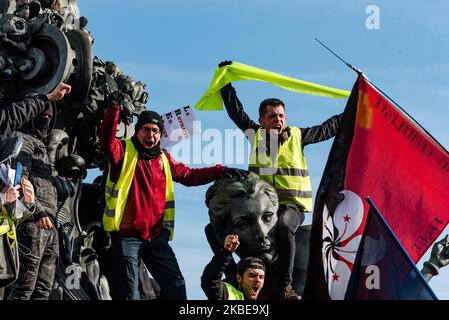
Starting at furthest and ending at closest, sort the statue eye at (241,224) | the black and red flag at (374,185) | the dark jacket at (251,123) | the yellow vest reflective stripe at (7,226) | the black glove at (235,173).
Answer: the dark jacket at (251,123)
the statue eye at (241,224)
the black glove at (235,173)
the black and red flag at (374,185)
the yellow vest reflective stripe at (7,226)

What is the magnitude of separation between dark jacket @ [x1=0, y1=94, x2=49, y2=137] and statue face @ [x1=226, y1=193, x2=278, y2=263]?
105 inches

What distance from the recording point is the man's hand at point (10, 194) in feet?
36.0

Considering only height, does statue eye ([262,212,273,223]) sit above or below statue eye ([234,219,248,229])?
above

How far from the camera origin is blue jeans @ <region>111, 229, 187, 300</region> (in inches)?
479

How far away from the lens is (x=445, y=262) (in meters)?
14.6

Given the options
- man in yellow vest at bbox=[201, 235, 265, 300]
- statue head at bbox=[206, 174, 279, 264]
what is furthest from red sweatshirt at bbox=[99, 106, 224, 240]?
statue head at bbox=[206, 174, 279, 264]

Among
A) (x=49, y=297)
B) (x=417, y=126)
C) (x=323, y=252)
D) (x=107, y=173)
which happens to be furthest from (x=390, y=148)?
(x=49, y=297)

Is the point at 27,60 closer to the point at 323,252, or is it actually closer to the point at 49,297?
the point at 49,297

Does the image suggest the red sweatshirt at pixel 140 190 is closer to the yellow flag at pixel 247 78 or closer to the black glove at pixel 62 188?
the black glove at pixel 62 188

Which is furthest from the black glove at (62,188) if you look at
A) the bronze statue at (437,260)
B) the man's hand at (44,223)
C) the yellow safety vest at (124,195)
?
the bronze statue at (437,260)

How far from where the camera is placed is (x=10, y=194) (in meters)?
A: 11.0

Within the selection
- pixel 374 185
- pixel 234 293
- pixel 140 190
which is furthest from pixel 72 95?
pixel 374 185

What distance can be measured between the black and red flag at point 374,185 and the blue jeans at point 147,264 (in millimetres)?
1641

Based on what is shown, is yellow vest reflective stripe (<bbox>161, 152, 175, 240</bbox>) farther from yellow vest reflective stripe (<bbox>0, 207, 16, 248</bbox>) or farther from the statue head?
yellow vest reflective stripe (<bbox>0, 207, 16, 248</bbox>)
